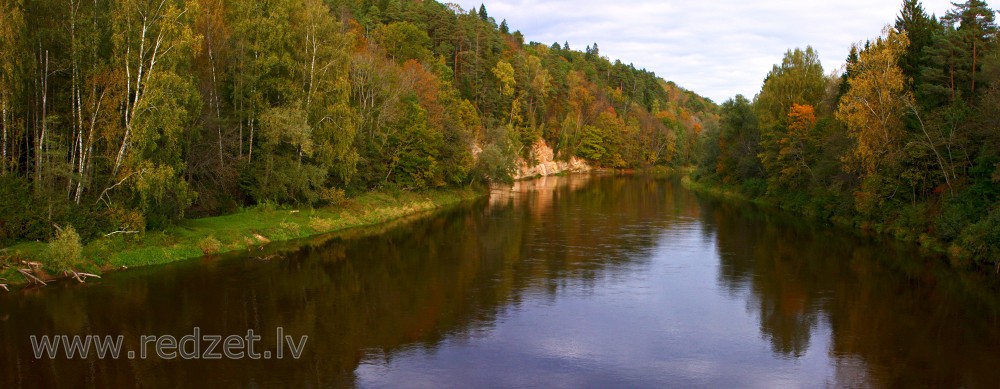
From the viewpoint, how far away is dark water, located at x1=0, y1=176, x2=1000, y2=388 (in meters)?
16.2

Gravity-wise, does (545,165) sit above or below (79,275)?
above

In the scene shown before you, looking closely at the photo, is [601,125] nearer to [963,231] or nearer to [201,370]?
[963,231]

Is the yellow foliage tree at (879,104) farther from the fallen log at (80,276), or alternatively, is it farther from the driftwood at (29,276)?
the driftwood at (29,276)

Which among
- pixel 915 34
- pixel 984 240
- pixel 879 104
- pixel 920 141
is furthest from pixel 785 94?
pixel 984 240

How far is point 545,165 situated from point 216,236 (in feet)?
299

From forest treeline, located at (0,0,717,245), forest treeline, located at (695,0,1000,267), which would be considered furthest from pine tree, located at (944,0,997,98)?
forest treeline, located at (0,0,717,245)

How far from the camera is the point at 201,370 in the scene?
16281mm

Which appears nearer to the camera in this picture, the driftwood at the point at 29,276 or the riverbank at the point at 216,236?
the driftwood at the point at 29,276

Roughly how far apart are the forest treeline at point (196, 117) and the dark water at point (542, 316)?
13.8 ft

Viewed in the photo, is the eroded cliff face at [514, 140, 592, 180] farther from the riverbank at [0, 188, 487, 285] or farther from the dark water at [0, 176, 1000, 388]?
the dark water at [0, 176, 1000, 388]

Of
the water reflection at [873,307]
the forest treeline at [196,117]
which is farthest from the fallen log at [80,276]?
the water reflection at [873,307]

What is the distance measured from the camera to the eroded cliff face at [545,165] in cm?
11046

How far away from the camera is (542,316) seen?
2162cm

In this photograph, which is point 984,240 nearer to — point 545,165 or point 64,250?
point 64,250
